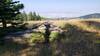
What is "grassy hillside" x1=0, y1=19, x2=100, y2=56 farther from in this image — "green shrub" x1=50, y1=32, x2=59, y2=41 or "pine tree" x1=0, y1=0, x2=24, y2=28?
"pine tree" x1=0, y1=0, x2=24, y2=28

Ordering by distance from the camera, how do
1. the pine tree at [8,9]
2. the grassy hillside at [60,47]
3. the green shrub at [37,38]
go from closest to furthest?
the grassy hillside at [60,47] → the green shrub at [37,38] → the pine tree at [8,9]

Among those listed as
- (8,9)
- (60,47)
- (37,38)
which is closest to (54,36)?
(37,38)

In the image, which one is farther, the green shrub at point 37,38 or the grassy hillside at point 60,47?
the green shrub at point 37,38

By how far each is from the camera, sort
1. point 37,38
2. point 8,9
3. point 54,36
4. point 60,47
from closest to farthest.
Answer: point 60,47, point 54,36, point 37,38, point 8,9

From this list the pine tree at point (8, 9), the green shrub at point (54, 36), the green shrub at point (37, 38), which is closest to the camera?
the green shrub at point (54, 36)

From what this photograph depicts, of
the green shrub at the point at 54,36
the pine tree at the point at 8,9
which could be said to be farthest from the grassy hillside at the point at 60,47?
the pine tree at the point at 8,9

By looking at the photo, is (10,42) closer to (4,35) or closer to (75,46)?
(4,35)

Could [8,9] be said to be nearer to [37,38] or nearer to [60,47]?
[37,38]

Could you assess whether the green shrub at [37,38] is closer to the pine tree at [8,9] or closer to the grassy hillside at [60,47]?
the grassy hillside at [60,47]

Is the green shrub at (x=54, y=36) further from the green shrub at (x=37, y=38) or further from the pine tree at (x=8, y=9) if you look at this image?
the pine tree at (x=8, y=9)

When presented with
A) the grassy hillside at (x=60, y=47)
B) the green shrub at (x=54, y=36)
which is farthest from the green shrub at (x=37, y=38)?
the green shrub at (x=54, y=36)

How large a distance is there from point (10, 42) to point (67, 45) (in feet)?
18.5

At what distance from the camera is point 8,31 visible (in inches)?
988

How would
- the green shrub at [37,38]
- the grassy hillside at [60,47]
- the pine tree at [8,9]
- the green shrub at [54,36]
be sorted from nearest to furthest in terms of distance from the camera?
the grassy hillside at [60,47]
the green shrub at [54,36]
the green shrub at [37,38]
the pine tree at [8,9]
